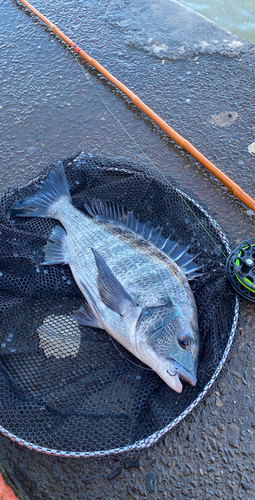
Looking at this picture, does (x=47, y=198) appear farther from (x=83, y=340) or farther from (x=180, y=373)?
(x=180, y=373)

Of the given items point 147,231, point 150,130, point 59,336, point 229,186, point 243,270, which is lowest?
point 59,336

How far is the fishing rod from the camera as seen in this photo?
2473mm

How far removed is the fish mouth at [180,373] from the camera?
204cm

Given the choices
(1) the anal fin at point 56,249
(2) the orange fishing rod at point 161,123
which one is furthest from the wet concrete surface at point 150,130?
(1) the anal fin at point 56,249

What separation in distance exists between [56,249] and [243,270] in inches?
59.4

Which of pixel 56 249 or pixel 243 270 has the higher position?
pixel 243 270

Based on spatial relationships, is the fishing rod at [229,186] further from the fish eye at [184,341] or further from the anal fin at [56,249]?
the anal fin at [56,249]

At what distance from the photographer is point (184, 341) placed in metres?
2.15

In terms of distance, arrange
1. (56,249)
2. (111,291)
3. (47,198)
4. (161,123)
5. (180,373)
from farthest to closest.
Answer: (161,123) < (47,198) < (56,249) < (111,291) < (180,373)

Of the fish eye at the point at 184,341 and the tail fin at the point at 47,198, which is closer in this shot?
the fish eye at the point at 184,341

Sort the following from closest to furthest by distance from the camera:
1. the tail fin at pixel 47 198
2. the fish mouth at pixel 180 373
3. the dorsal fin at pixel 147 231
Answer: the fish mouth at pixel 180 373 < the dorsal fin at pixel 147 231 < the tail fin at pixel 47 198

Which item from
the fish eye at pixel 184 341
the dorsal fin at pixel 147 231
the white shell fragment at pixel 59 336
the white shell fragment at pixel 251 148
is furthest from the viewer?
the white shell fragment at pixel 251 148

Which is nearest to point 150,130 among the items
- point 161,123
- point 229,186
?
point 161,123

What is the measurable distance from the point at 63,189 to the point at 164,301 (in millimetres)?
1425
